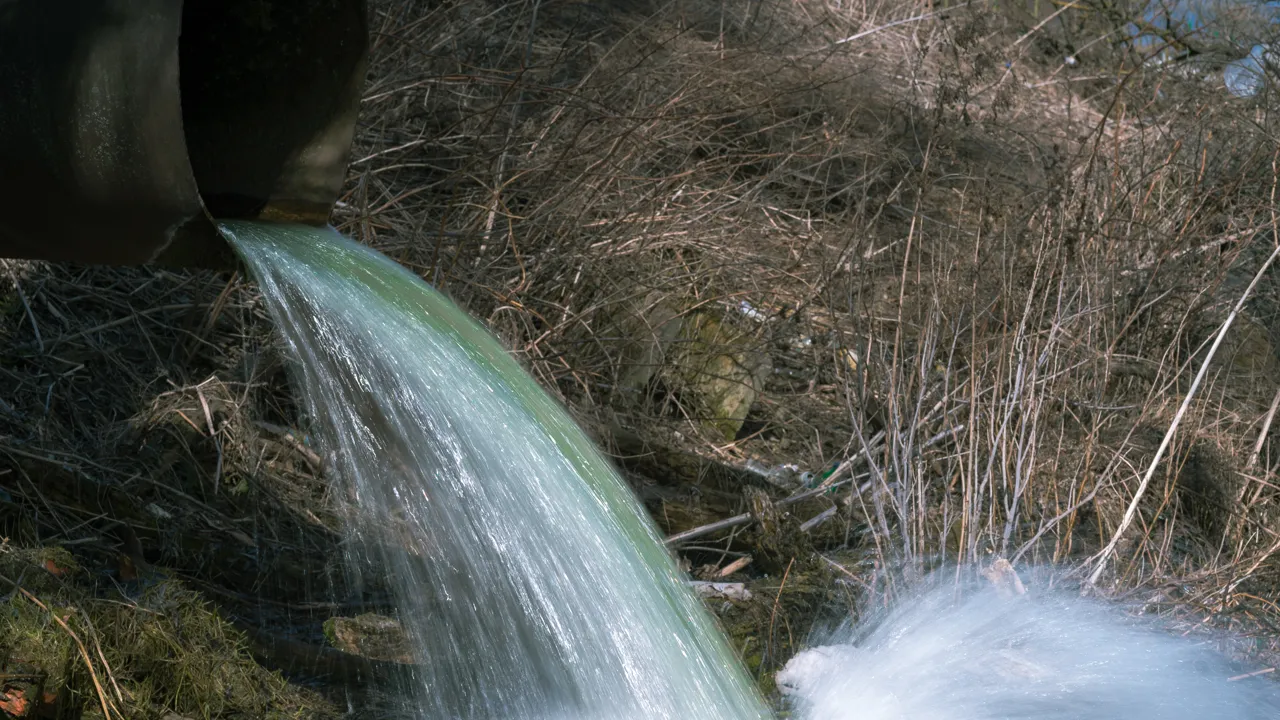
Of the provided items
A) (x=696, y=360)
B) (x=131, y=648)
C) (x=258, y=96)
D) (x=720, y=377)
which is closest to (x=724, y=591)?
(x=720, y=377)

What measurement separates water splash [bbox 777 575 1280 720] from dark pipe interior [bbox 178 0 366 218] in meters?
Result: 1.93

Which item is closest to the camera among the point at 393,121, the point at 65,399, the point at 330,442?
the point at 330,442

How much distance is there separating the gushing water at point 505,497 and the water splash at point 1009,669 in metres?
0.31

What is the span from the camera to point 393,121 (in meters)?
5.41

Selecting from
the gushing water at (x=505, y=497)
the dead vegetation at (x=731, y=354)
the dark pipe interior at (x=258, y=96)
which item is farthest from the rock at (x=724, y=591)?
the dark pipe interior at (x=258, y=96)

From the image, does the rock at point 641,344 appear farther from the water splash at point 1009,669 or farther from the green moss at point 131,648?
the green moss at point 131,648

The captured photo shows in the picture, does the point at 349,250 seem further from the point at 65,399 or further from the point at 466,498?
the point at 65,399

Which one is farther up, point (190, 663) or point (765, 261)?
point (765, 261)

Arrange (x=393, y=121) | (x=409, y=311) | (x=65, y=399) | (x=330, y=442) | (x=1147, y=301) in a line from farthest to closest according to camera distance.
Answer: (x=393, y=121)
(x=1147, y=301)
(x=65, y=399)
(x=330, y=442)
(x=409, y=311)

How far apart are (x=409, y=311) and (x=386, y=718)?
112 centimetres

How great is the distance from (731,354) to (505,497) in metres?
2.45

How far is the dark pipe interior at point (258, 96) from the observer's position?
3174 mm

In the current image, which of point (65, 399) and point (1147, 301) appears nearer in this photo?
point (65, 399)

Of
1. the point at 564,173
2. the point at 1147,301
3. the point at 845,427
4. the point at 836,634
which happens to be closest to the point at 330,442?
the point at 836,634
